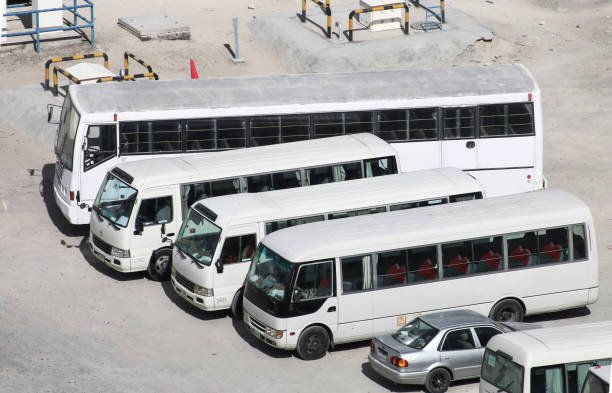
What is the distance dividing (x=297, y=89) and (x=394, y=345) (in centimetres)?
940

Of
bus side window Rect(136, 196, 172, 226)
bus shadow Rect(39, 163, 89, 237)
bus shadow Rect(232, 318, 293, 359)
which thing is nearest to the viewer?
bus shadow Rect(232, 318, 293, 359)

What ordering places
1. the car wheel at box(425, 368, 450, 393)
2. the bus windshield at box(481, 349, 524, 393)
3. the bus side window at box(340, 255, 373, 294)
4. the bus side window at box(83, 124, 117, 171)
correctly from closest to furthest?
1. the bus windshield at box(481, 349, 524, 393)
2. the car wheel at box(425, 368, 450, 393)
3. the bus side window at box(340, 255, 373, 294)
4. the bus side window at box(83, 124, 117, 171)

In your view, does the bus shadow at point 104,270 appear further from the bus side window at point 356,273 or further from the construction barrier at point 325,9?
the construction barrier at point 325,9

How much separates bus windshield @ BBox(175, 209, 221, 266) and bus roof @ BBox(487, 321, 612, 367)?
6619 mm

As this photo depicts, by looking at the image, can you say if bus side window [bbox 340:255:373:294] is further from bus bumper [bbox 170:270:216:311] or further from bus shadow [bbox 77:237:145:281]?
bus shadow [bbox 77:237:145:281]

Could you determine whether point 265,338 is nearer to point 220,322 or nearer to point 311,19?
point 220,322

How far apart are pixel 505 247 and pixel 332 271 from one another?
11.5 feet

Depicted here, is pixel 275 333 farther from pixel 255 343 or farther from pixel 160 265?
pixel 160 265

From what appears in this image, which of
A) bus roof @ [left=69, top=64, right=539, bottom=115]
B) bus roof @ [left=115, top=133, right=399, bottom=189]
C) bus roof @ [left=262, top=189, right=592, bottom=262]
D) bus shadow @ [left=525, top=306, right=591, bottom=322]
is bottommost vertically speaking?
bus shadow @ [left=525, top=306, right=591, bottom=322]

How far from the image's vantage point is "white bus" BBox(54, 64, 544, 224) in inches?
1070

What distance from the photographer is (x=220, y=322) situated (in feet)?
78.7

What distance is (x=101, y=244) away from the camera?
2559cm

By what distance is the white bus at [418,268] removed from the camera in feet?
72.3

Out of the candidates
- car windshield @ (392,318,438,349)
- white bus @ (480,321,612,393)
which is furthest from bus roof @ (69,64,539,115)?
white bus @ (480,321,612,393)
